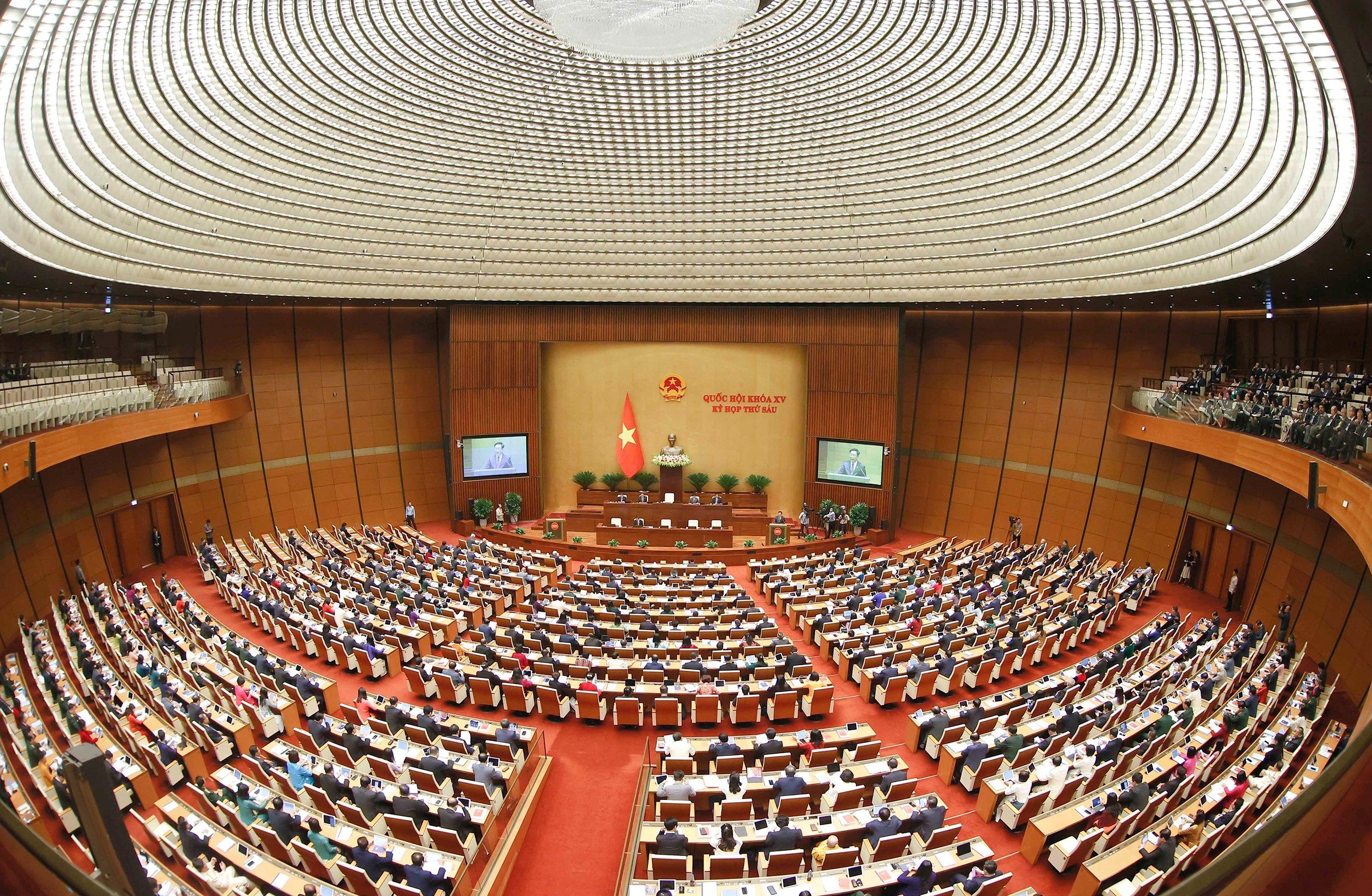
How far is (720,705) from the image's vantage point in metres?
12.5

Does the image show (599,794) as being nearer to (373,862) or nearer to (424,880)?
(424,880)

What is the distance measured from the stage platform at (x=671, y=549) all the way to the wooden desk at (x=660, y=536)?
0.20 meters

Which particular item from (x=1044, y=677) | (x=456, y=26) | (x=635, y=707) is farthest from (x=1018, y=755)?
(x=456, y=26)

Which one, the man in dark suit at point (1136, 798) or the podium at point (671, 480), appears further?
the podium at point (671, 480)

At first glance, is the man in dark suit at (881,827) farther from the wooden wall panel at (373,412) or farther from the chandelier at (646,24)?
the wooden wall panel at (373,412)

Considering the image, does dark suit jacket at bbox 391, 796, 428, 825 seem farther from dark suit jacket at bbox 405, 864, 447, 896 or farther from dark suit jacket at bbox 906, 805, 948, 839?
dark suit jacket at bbox 906, 805, 948, 839

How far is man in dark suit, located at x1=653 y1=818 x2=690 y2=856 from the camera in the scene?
8211mm

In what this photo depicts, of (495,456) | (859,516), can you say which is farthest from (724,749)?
(495,456)

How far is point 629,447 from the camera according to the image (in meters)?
27.9

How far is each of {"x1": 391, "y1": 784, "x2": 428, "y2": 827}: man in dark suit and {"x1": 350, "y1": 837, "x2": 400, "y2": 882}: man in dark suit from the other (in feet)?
2.39

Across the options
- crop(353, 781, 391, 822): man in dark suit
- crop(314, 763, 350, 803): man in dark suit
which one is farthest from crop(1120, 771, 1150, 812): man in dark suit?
crop(314, 763, 350, 803): man in dark suit

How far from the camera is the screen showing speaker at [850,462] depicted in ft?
85.8

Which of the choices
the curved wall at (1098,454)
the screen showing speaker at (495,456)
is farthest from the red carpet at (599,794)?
the screen showing speaker at (495,456)

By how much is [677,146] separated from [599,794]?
1568 centimetres
